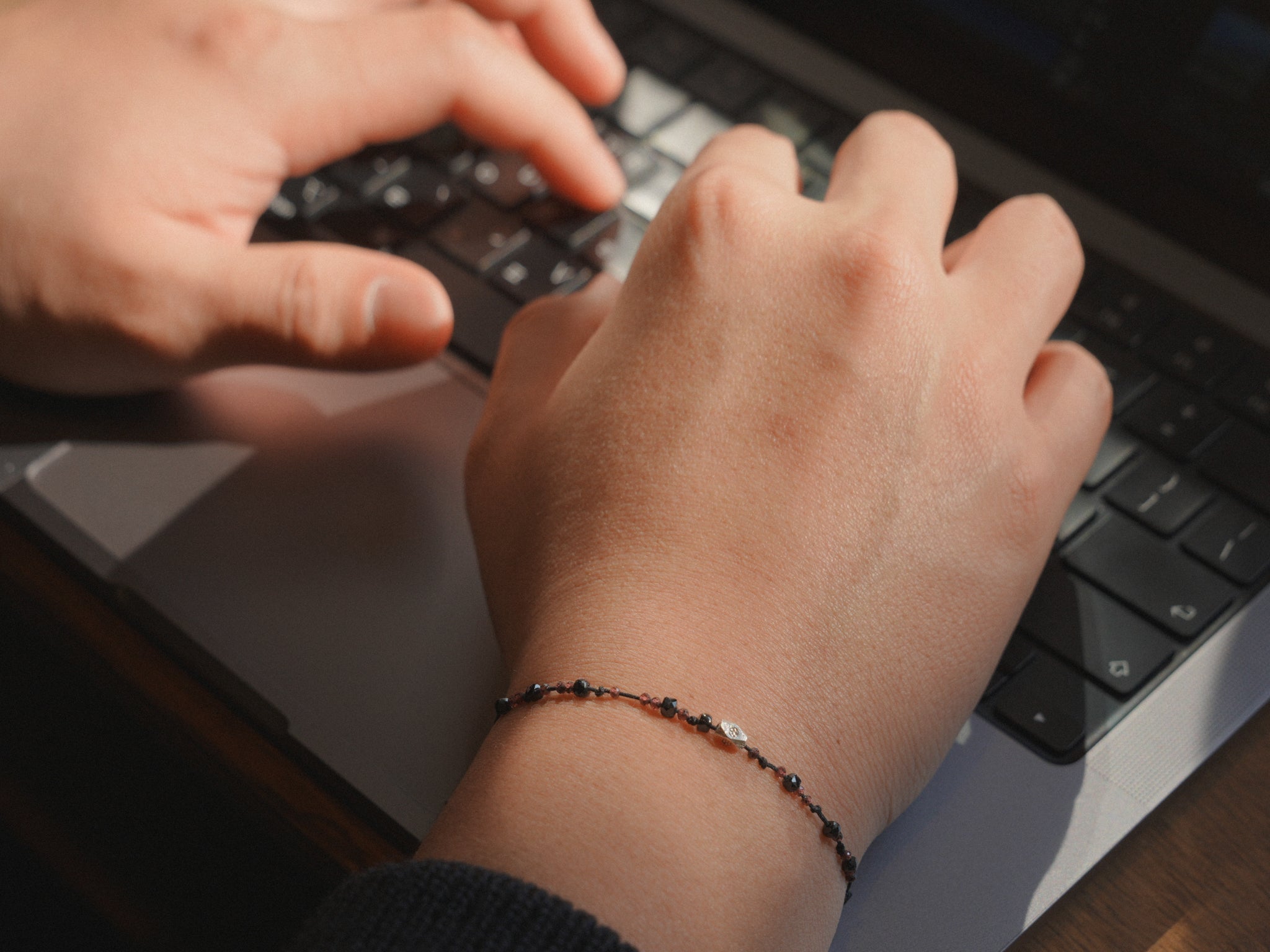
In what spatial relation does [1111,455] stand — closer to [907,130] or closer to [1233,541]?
[1233,541]

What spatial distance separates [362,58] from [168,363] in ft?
0.65

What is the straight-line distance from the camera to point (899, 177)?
0.51 meters

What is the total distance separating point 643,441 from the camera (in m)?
0.42

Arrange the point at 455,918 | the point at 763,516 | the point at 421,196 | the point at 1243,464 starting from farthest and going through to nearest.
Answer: the point at 421,196 < the point at 1243,464 < the point at 763,516 < the point at 455,918

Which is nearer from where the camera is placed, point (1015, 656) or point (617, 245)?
point (1015, 656)

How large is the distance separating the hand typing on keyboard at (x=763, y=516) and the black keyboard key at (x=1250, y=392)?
0.27ft

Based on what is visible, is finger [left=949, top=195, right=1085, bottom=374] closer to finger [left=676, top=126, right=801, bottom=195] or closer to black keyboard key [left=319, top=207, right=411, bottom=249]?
finger [left=676, top=126, right=801, bottom=195]

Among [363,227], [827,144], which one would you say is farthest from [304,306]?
[827,144]

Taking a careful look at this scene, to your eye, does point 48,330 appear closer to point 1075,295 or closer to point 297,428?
point 297,428

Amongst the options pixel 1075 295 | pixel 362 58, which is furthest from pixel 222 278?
pixel 1075 295

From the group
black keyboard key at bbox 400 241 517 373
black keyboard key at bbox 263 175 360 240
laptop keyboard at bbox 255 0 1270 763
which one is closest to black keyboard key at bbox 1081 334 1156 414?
laptop keyboard at bbox 255 0 1270 763

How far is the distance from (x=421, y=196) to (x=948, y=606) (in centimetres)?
38

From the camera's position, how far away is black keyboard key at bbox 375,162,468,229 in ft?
1.93

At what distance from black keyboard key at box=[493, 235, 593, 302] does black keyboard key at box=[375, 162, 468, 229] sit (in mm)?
57
